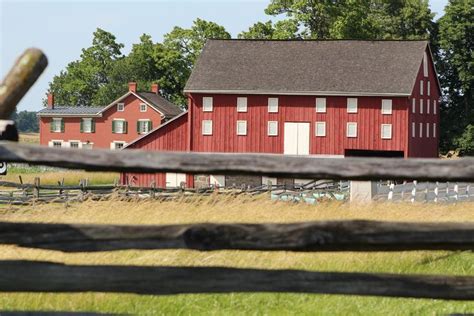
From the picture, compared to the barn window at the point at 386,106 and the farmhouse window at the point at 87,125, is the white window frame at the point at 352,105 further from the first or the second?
the farmhouse window at the point at 87,125

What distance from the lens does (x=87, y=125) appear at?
250ft

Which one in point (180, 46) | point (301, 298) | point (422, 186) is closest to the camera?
point (301, 298)

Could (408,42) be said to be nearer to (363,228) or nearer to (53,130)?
(53,130)

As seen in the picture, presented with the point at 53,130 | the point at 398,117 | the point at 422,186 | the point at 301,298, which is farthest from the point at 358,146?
the point at 301,298

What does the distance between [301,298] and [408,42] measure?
48.9 metres

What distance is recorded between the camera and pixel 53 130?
7800 cm

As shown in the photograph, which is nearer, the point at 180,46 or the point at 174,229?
the point at 174,229

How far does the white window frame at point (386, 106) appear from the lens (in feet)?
171

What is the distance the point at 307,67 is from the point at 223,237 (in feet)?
161

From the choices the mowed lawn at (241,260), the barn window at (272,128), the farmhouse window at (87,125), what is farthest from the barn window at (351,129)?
the mowed lawn at (241,260)

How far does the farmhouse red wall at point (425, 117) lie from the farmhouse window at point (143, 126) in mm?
23041

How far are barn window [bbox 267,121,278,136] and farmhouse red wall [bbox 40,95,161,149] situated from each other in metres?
22.4

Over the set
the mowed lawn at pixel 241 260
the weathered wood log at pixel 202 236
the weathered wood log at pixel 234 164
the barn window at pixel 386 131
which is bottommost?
the mowed lawn at pixel 241 260

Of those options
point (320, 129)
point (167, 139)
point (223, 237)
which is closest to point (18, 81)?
point (223, 237)
